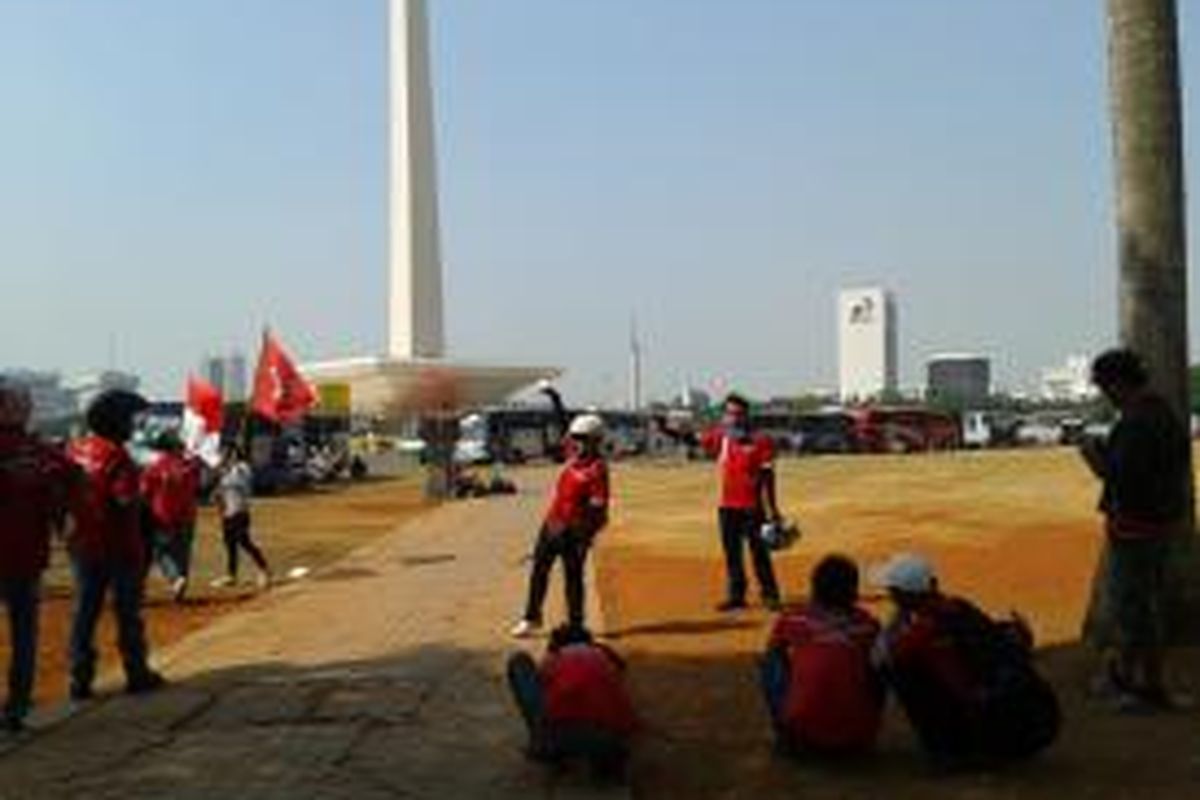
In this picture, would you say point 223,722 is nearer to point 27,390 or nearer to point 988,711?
point 27,390

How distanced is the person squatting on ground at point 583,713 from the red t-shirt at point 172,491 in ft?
35.9

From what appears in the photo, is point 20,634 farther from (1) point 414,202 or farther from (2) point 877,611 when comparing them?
(1) point 414,202

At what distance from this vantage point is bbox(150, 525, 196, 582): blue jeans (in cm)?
2053

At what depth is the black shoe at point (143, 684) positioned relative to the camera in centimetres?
1236

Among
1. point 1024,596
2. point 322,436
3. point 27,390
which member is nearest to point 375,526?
point 1024,596

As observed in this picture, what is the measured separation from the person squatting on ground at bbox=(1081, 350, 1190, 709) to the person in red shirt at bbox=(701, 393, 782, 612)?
5.90 m

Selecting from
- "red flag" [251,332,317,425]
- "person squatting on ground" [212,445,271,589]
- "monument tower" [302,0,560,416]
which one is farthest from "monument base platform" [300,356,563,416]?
"person squatting on ground" [212,445,271,589]

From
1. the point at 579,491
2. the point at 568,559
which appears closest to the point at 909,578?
the point at 579,491

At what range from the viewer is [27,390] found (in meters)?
11.4

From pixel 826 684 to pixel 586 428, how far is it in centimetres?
541

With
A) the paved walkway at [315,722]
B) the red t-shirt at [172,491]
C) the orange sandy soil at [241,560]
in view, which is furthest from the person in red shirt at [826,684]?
the red t-shirt at [172,491]

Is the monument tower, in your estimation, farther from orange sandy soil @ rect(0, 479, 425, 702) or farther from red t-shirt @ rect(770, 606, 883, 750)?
red t-shirt @ rect(770, 606, 883, 750)

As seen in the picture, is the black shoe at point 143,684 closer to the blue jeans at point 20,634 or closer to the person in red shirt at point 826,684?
the blue jeans at point 20,634

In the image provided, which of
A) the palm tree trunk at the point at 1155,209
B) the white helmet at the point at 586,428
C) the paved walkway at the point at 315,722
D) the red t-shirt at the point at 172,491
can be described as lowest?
the paved walkway at the point at 315,722
